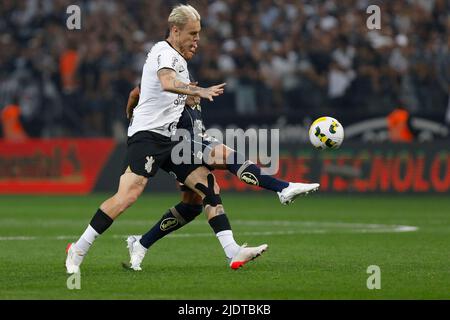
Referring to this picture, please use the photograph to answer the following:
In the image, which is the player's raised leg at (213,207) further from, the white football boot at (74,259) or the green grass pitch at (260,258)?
the white football boot at (74,259)

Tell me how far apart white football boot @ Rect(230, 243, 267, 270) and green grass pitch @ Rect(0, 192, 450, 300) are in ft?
0.56

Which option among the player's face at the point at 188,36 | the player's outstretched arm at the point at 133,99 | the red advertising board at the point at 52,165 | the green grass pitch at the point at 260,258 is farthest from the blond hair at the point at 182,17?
the red advertising board at the point at 52,165

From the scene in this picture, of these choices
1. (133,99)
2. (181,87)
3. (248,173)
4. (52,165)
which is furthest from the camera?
(52,165)

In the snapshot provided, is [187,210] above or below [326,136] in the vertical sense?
below

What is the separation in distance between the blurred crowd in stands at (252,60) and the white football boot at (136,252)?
44.8 ft

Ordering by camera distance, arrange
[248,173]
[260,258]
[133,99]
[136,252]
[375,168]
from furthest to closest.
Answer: [375,168]
[260,258]
[136,252]
[133,99]
[248,173]

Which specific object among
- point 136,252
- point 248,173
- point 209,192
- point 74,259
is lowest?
point 136,252

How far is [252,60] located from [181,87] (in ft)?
52.5

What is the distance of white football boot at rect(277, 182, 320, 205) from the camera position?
31.1 feet

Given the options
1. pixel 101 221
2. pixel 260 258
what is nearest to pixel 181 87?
pixel 101 221

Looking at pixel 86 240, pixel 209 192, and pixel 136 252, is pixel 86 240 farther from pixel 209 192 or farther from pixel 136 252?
pixel 209 192

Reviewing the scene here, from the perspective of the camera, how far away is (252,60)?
25.1 meters

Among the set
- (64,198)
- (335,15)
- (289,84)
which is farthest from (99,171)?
(335,15)

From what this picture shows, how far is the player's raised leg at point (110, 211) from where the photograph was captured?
31.3 feet
